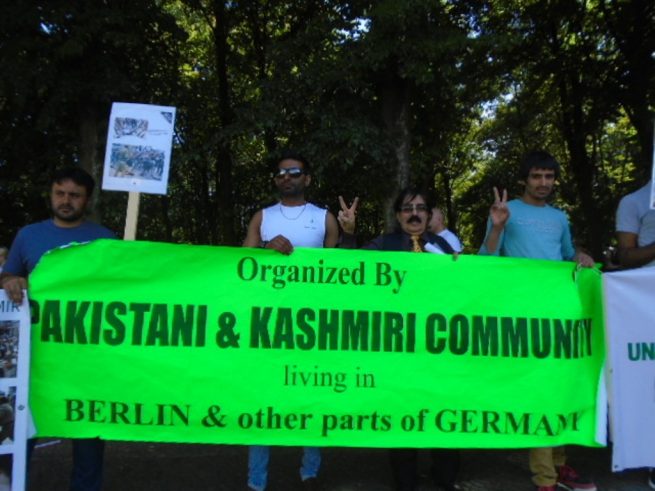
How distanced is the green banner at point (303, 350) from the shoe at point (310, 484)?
0.74 m

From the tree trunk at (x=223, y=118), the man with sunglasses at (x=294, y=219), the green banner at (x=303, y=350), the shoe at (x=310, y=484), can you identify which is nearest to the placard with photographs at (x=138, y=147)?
the green banner at (x=303, y=350)

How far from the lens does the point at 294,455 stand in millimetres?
4477

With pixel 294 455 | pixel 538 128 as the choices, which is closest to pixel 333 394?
pixel 294 455

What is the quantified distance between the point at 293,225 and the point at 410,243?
2.33 feet

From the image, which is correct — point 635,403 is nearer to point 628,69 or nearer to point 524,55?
point 628,69

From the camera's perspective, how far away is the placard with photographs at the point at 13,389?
307 centimetres

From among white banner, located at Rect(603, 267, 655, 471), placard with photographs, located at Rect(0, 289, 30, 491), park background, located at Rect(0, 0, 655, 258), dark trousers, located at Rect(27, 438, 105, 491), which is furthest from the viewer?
park background, located at Rect(0, 0, 655, 258)

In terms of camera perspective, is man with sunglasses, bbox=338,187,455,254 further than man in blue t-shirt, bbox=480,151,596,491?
No

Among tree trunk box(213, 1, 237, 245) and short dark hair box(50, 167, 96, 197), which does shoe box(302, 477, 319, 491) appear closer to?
short dark hair box(50, 167, 96, 197)

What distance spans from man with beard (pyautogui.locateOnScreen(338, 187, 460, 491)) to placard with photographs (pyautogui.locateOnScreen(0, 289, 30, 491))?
1778mm

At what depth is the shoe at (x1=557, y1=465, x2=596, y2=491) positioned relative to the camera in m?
3.81

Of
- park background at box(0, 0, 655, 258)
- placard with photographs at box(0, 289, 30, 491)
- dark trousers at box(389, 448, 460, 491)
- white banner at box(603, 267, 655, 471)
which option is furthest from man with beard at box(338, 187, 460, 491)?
park background at box(0, 0, 655, 258)

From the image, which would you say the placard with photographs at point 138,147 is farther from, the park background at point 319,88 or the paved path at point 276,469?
the park background at point 319,88

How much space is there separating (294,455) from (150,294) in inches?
72.2
